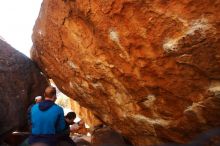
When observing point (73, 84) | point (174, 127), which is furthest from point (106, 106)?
point (174, 127)

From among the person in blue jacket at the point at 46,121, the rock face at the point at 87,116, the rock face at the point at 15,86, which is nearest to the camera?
the person in blue jacket at the point at 46,121

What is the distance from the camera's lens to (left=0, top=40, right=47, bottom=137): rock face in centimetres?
828

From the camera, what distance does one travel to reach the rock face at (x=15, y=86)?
8281mm

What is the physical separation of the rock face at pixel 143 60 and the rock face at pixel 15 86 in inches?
62.7

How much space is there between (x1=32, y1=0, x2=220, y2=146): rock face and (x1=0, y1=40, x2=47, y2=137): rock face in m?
1.59

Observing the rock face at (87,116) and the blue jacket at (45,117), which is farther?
the rock face at (87,116)

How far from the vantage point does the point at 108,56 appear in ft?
20.2

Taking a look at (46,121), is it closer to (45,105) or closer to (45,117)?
(45,117)

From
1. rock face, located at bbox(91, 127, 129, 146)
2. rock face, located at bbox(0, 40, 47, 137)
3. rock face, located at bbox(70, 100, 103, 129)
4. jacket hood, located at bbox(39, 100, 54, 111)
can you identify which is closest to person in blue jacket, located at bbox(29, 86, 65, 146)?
jacket hood, located at bbox(39, 100, 54, 111)

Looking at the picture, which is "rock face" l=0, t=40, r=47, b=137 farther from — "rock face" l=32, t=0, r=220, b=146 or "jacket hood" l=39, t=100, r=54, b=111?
"jacket hood" l=39, t=100, r=54, b=111

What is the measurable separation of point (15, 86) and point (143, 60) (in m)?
4.11

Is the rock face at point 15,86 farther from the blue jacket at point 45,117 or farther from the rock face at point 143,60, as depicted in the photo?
the blue jacket at point 45,117

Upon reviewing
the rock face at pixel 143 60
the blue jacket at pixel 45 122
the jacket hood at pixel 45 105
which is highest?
the rock face at pixel 143 60

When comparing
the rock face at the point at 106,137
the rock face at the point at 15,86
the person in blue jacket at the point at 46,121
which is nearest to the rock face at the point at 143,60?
the rock face at the point at 106,137
